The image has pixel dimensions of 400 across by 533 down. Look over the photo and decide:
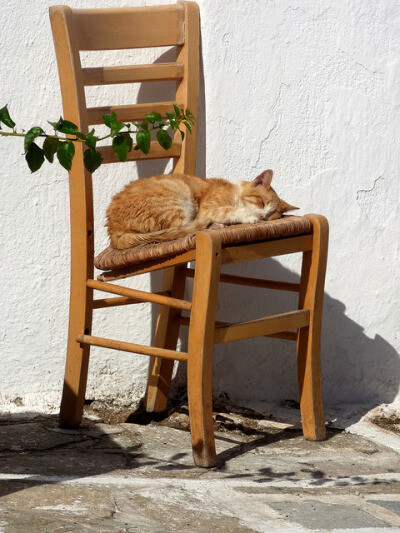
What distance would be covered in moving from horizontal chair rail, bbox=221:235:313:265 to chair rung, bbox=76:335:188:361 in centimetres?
31

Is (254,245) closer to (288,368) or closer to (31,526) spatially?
(288,368)

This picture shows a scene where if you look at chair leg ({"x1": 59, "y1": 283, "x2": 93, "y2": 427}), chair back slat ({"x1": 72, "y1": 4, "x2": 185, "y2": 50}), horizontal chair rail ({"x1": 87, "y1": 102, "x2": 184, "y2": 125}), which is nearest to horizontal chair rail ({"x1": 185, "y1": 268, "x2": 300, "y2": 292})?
chair leg ({"x1": 59, "y1": 283, "x2": 93, "y2": 427})

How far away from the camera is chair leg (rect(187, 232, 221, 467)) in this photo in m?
2.16

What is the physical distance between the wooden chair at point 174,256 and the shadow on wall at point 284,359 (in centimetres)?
25

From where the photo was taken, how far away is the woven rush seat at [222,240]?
2227 millimetres

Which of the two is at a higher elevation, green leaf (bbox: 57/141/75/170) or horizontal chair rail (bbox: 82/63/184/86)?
horizontal chair rail (bbox: 82/63/184/86)

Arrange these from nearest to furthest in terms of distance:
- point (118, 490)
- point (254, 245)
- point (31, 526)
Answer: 1. point (31, 526)
2. point (118, 490)
3. point (254, 245)

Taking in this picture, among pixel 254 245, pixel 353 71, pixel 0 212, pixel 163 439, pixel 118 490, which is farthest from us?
pixel 353 71

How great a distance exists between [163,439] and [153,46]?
50.7 inches

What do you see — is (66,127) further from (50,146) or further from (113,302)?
(113,302)

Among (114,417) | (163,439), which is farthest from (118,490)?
(114,417)

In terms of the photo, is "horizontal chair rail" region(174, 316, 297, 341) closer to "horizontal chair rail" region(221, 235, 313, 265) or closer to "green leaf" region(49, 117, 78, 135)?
"horizontal chair rail" region(221, 235, 313, 265)

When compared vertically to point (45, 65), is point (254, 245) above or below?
below

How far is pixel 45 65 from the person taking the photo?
264cm
